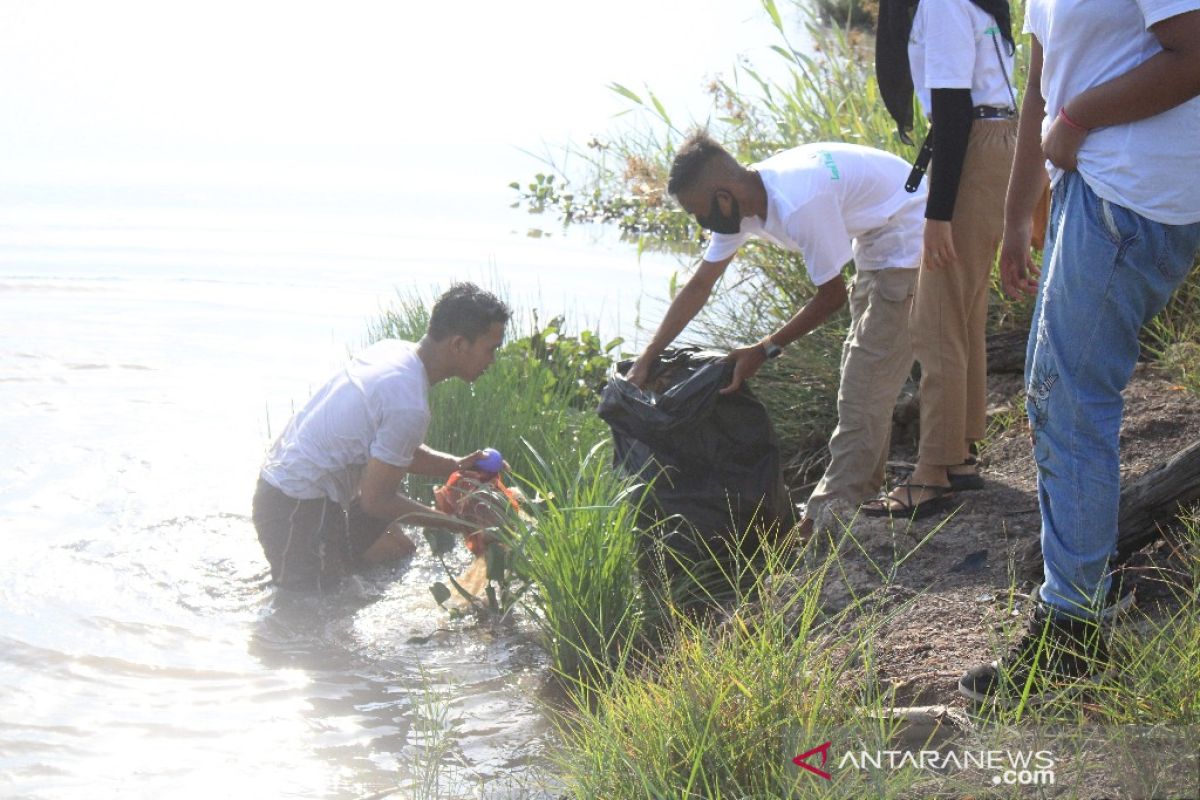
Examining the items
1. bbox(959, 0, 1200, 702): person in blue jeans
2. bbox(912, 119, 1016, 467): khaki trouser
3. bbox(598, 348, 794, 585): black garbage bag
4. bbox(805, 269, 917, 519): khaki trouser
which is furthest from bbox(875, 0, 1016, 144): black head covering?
bbox(959, 0, 1200, 702): person in blue jeans

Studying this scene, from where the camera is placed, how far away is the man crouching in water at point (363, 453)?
5.02 meters

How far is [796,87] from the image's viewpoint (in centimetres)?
717

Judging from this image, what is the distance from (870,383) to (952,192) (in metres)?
1.00

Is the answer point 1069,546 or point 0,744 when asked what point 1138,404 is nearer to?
A: point 1069,546

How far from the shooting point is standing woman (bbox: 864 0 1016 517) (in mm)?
4270

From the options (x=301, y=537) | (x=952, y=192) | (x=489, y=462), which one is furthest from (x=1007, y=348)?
(x=301, y=537)

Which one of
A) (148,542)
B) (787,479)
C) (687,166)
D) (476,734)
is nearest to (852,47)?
(787,479)

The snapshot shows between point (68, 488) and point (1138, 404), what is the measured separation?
4.77 meters

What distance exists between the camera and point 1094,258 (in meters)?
2.77

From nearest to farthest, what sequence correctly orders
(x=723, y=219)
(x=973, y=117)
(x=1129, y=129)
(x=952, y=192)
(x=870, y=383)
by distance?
(x=1129, y=129) → (x=952, y=192) → (x=973, y=117) → (x=723, y=219) → (x=870, y=383)

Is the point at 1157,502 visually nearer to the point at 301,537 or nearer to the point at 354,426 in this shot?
the point at 354,426

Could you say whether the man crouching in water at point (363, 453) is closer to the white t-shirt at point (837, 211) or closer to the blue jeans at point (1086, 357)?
the white t-shirt at point (837, 211)

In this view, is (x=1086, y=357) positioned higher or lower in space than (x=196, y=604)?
higher

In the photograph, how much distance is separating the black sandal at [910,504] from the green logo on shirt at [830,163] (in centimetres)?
111
